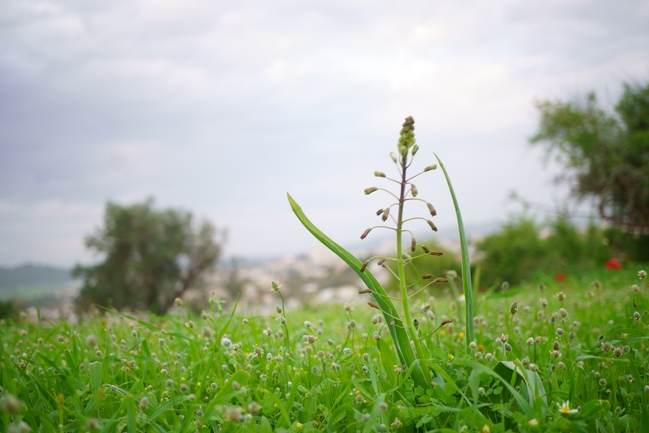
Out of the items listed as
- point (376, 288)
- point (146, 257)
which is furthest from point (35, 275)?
point (376, 288)

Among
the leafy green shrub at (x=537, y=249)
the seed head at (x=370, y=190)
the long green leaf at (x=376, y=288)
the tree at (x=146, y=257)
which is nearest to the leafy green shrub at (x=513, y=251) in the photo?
the leafy green shrub at (x=537, y=249)

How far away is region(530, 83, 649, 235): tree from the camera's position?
31.8ft

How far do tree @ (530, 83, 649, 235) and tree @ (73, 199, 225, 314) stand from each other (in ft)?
35.7

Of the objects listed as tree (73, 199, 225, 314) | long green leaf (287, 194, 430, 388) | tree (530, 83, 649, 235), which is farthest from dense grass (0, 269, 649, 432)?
tree (73, 199, 225, 314)

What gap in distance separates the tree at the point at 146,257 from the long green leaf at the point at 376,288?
13.6 metres

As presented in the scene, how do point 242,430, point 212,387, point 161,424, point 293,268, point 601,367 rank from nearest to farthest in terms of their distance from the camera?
point 242,430 → point 161,424 → point 212,387 → point 601,367 → point 293,268

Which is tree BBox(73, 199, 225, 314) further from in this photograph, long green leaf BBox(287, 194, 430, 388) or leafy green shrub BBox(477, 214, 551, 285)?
long green leaf BBox(287, 194, 430, 388)

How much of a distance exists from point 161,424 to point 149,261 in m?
13.8

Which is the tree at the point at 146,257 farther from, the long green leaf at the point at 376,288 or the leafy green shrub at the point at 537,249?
the long green leaf at the point at 376,288

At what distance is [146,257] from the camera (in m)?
14.6

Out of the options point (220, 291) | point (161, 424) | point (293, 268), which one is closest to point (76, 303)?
point (220, 291)

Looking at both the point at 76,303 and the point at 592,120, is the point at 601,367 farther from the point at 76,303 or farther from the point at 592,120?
the point at 76,303

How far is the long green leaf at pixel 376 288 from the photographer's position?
1.81 metres

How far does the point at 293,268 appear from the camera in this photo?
21.7 metres
